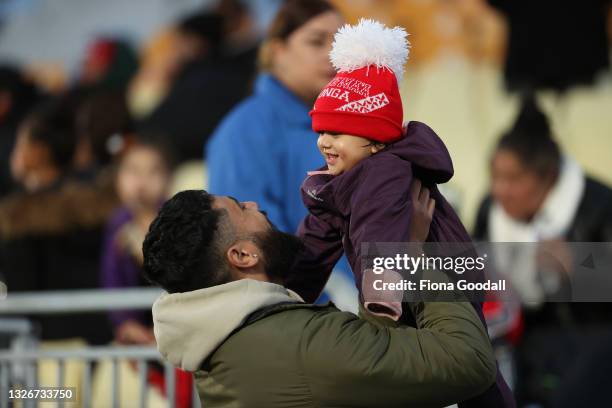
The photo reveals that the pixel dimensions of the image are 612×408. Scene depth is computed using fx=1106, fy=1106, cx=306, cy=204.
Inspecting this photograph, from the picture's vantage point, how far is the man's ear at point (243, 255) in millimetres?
2684

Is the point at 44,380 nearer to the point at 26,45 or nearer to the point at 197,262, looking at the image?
the point at 197,262

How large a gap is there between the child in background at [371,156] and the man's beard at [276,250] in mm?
110

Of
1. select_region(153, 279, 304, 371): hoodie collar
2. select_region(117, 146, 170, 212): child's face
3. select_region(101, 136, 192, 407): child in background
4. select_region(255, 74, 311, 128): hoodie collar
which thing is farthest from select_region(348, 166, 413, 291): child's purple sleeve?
select_region(117, 146, 170, 212): child's face

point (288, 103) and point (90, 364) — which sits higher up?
point (288, 103)

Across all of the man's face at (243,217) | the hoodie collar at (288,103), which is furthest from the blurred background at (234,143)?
the man's face at (243,217)

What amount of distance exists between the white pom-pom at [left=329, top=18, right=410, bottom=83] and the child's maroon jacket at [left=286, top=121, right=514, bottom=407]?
0.17 m

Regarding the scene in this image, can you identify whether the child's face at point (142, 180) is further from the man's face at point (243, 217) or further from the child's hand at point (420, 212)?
the child's hand at point (420, 212)

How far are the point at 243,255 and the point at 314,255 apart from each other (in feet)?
0.80

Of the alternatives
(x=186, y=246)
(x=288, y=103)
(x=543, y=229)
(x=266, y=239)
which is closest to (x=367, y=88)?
(x=266, y=239)

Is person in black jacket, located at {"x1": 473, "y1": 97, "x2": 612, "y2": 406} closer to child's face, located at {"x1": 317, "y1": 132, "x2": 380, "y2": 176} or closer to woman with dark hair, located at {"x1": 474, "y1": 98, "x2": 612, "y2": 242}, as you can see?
woman with dark hair, located at {"x1": 474, "y1": 98, "x2": 612, "y2": 242}

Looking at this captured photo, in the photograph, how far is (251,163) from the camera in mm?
3941

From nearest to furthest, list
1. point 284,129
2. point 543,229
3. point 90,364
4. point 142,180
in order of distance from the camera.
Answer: point 284,129 → point 90,364 → point 543,229 → point 142,180

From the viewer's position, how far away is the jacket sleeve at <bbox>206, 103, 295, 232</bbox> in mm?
3902

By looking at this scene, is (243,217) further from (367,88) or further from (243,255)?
(367,88)
